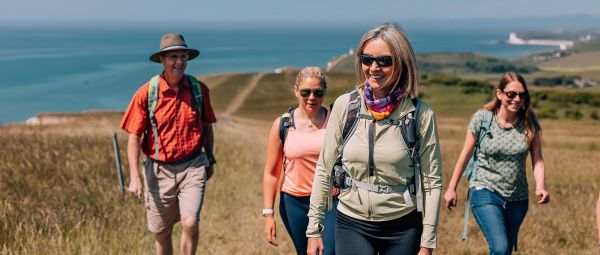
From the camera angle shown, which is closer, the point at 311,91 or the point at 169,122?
the point at 311,91

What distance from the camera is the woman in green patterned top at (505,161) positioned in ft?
16.4

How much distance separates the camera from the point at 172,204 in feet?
18.1

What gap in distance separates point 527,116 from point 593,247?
2.88 m

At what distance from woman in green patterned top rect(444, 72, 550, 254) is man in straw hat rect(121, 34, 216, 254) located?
7.24ft

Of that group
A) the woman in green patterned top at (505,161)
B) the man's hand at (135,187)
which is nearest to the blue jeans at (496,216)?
the woman in green patterned top at (505,161)

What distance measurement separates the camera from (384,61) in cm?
309

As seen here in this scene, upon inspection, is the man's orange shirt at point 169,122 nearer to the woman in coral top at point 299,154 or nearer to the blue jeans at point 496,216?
the woman in coral top at point 299,154

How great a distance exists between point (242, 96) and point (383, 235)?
285 feet

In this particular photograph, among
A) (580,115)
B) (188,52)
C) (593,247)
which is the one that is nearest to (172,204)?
(188,52)

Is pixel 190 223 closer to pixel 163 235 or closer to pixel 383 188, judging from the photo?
pixel 163 235

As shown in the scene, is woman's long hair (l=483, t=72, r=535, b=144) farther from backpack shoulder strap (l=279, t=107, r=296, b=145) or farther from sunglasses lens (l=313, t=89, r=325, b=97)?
backpack shoulder strap (l=279, t=107, r=296, b=145)

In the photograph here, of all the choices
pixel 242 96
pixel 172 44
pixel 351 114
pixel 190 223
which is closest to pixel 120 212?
pixel 190 223

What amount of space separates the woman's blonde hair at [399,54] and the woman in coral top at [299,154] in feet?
4.20

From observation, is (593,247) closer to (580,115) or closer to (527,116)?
(527,116)
